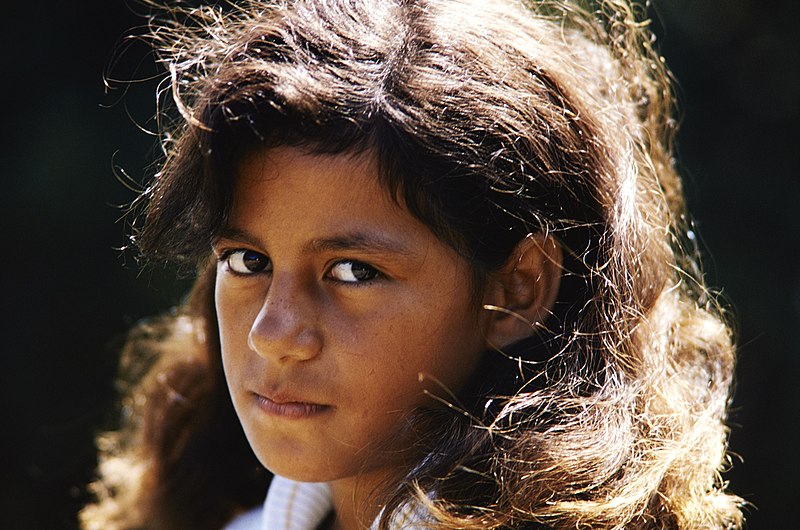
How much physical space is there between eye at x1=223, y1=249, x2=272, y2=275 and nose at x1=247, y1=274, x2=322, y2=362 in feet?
0.26

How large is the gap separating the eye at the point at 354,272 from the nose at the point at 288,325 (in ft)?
0.16

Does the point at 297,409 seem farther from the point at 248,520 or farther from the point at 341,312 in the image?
the point at 248,520

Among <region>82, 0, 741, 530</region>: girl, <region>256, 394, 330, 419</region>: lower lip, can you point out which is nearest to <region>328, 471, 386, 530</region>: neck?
<region>82, 0, 741, 530</region>: girl

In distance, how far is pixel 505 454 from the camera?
50.3 inches

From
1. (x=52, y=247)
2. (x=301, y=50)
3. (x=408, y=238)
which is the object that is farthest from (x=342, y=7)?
(x=52, y=247)

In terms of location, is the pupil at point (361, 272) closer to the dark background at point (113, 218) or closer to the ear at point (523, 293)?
the ear at point (523, 293)

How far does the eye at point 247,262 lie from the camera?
1400 mm

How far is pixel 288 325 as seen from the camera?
51.0 inches

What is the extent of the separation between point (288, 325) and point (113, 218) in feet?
4.61

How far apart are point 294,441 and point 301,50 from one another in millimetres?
566

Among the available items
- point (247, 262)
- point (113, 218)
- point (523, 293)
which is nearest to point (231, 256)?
point (247, 262)

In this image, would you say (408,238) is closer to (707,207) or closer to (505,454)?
(505,454)

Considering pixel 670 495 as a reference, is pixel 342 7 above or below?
above

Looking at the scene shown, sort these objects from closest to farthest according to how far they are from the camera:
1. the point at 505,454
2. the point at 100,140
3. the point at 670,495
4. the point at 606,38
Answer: the point at 505,454, the point at 670,495, the point at 606,38, the point at 100,140
